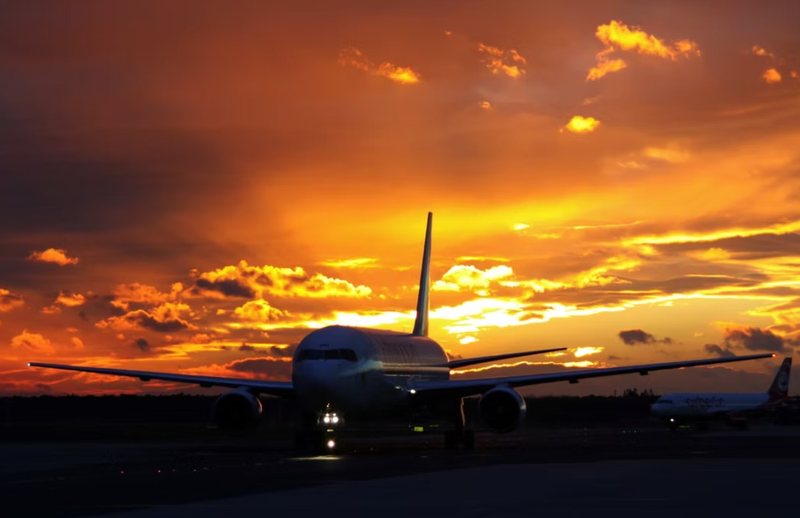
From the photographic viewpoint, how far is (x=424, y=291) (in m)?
60.8

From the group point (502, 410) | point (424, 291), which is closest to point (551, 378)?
point (502, 410)

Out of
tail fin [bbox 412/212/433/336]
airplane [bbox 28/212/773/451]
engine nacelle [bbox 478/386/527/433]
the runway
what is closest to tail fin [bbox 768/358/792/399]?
tail fin [bbox 412/212/433/336]

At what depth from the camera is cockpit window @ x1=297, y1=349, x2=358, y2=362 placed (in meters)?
42.7

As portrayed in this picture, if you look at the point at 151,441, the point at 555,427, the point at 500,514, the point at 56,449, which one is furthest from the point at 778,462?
the point at 555,427

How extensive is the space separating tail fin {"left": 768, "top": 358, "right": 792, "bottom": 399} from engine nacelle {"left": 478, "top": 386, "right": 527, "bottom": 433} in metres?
50.7

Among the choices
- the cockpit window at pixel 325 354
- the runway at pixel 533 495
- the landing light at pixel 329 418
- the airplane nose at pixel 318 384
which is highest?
the cockpit window at pixel 325 354

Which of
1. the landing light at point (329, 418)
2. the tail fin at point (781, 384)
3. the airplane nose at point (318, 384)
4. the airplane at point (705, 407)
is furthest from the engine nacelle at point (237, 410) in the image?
the tail fin at point (781, 384)

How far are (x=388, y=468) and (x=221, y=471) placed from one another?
161 inches

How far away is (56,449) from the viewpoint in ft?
140

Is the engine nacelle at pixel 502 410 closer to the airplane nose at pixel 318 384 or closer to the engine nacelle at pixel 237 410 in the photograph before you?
the airplane nose at pixel 318 384

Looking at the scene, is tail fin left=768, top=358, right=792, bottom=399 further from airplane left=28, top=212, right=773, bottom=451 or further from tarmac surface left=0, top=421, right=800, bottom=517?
tarmac surface left=0, top=421, right=800, bottom=517

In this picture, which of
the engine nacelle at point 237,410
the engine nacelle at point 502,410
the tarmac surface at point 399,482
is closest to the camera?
the tarmac surface at point 399,482

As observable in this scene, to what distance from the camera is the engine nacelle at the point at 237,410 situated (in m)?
46.0

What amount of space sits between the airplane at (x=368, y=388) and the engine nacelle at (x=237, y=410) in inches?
1.4
